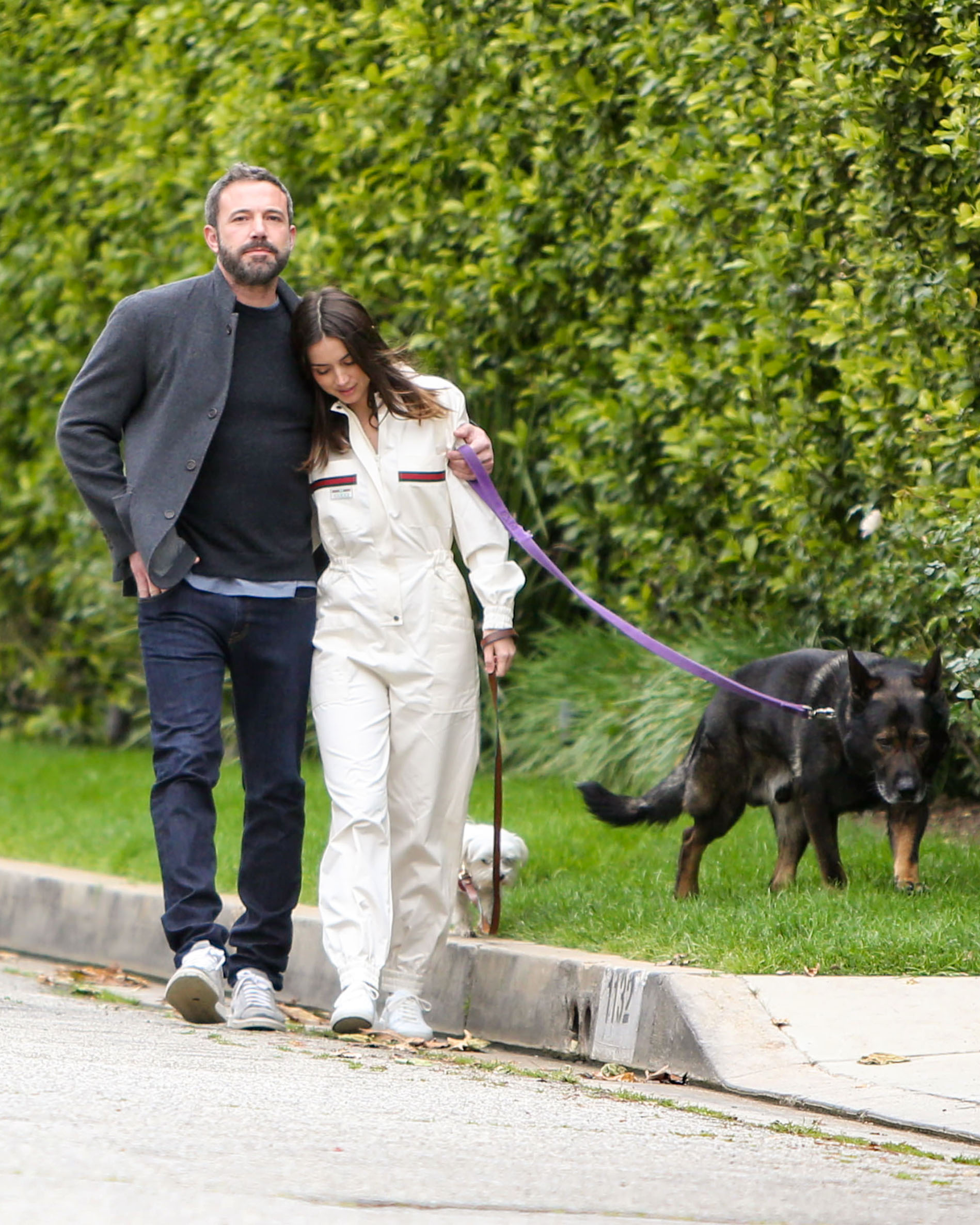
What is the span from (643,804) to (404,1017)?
1.49 meters

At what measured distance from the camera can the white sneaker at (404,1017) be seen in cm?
537

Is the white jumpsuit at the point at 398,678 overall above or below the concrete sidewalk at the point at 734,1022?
above

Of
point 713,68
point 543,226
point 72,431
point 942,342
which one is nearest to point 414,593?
point 72,431

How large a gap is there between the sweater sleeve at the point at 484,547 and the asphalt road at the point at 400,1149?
130cm

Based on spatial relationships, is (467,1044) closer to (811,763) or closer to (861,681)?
(811,763)

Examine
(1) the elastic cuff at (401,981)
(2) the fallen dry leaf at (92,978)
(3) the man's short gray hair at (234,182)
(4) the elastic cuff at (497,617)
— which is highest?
(3) the man's short gray hair at (234,182)

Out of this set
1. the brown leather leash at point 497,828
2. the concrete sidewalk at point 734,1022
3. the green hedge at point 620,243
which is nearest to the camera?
the concrete sidewalk at point 734,1022

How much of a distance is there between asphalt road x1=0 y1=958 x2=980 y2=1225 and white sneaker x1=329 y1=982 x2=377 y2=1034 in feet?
0.90

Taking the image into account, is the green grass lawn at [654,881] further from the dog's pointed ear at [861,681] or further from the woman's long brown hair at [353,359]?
the woman's long brown hair at [353,359]

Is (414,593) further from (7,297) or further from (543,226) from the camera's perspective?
(7,297)

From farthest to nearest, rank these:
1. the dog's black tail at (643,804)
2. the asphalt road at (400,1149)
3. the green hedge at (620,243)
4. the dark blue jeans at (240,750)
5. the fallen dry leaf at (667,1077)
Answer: the green hedge at (620,243), the dog's black tail at (643,804), the dark blue jeans at (240,750), the fallen dry leaf at (667,1077), the asphalt road at (400,1149)

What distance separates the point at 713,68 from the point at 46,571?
6.39m

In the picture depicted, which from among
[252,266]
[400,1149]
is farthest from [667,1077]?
[252,266]

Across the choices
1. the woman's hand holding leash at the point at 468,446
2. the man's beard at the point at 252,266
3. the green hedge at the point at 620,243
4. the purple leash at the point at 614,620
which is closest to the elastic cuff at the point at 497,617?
the purple leash at the point at 614,620
